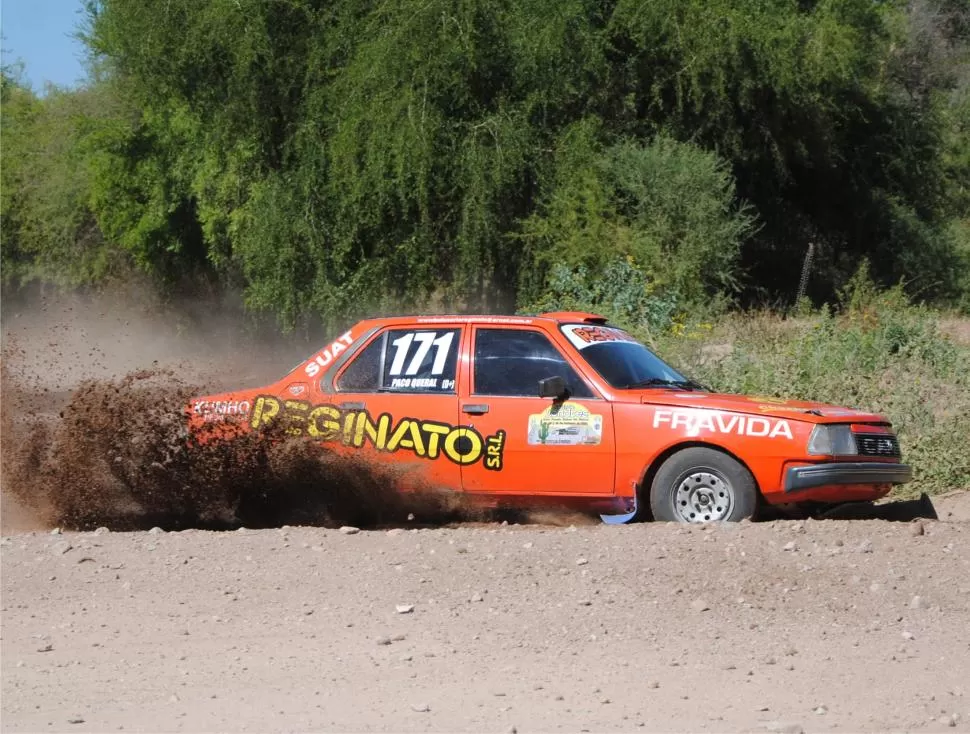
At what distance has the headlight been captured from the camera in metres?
8.09

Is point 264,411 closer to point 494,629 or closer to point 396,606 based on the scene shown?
point 396,606

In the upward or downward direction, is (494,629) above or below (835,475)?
below

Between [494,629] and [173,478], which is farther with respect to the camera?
[173,478]

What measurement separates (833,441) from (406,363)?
2.98m

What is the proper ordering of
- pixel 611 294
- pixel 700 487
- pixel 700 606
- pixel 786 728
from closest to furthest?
pixel 786 728 → pixel 700 606 → pixel 700 487 → pixel 611 294

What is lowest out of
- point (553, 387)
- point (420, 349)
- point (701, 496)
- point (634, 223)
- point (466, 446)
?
point (701, 496)

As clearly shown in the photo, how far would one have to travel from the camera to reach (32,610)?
6.86 meters

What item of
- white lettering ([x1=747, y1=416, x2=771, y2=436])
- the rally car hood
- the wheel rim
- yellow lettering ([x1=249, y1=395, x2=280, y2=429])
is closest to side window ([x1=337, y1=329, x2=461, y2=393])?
yellow lettering ([x1=249, y1=395, x2=280, y2=429])

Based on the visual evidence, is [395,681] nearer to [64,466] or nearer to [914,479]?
[64,466]

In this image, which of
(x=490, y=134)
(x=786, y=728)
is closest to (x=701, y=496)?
(x=786, y=728)

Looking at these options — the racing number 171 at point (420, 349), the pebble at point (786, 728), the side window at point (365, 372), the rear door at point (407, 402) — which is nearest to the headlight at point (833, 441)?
the rear door at point (407, 402)

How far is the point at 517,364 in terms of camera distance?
883 centimetres

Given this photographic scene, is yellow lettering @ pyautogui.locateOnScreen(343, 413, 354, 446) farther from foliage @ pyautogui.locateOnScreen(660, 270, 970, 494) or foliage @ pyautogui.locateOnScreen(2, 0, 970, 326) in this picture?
foliage @ pyautogui.locateOnScreen(2, 0, 970, 326)

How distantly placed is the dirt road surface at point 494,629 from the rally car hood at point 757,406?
0.75 meters
